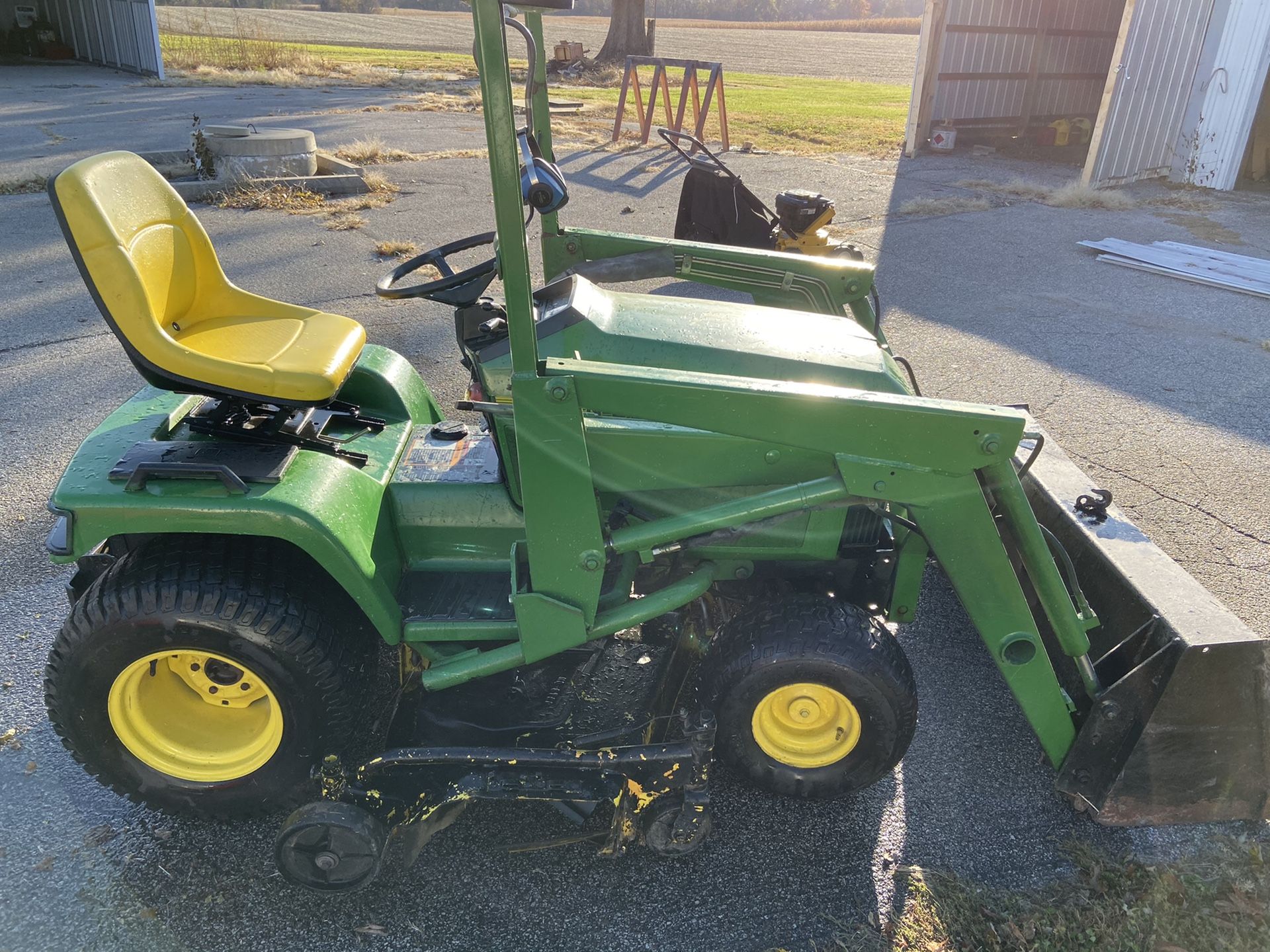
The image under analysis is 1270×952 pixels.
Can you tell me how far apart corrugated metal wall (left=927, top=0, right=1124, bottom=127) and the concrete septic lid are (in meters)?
8.25

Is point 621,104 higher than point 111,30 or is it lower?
lower

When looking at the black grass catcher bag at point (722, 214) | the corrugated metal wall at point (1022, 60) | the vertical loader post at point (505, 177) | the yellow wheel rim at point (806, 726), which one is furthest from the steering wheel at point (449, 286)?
the corrugated metal wall at point (1022, 60)

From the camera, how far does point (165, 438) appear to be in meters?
2.25

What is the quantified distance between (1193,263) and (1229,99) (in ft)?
15.1

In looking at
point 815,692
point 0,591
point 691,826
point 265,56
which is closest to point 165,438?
point 0,591

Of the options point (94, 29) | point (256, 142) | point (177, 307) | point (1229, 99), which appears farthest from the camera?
point (94, 29)

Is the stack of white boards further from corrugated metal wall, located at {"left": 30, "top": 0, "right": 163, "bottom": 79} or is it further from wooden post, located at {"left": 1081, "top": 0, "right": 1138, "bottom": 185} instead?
corrugated metal wall, located at {"left": 30, "top": 0, "right": 163, "bottom": 79}

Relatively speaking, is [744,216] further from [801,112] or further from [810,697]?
[801,112]

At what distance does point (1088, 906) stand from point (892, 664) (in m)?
0.72

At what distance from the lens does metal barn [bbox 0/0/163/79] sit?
57.4 feet

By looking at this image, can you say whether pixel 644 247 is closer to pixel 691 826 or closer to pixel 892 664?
pixel 892 664

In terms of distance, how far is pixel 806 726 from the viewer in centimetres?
228

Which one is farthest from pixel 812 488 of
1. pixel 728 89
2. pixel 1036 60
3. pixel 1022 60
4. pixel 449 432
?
pixel 728 89

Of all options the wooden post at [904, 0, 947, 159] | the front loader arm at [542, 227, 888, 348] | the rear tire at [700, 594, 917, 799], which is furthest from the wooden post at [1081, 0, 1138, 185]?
the rear tire at [700, 594, 917, 799]
